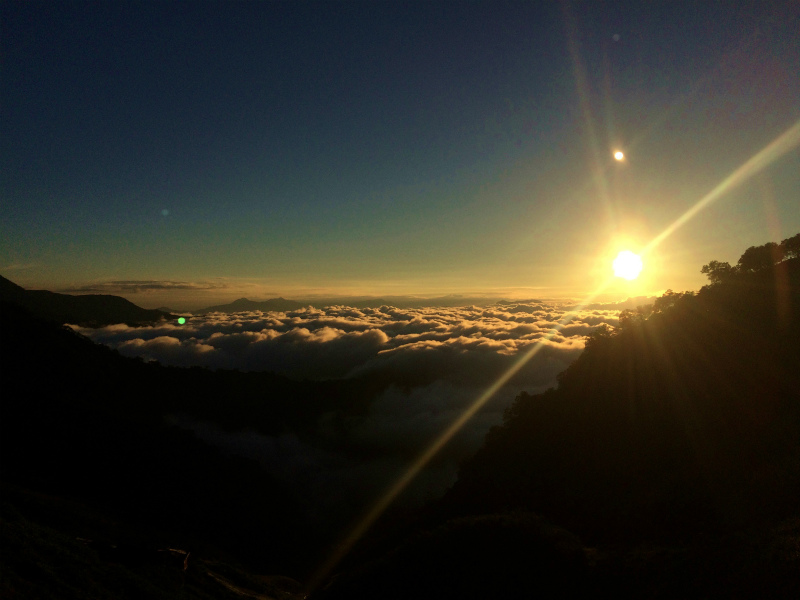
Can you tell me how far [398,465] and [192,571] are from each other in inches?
3580

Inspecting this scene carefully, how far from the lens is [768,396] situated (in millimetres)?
27219

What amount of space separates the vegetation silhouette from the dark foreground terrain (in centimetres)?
13

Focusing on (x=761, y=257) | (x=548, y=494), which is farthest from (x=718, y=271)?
(x=548, y=494)

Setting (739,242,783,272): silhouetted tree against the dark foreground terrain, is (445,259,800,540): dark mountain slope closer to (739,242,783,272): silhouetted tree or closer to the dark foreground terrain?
the dark foreground terrain


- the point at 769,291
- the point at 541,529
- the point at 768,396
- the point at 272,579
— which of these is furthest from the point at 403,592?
the point at 769,291

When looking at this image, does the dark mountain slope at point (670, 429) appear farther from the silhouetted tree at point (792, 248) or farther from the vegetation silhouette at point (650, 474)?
the silhouetted tree at point (792, 248)

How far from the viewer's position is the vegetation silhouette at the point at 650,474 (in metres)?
17.7

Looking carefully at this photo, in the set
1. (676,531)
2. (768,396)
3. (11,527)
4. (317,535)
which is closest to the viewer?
(11,527)

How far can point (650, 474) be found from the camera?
1043 inches

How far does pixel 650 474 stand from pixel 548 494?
7719mm

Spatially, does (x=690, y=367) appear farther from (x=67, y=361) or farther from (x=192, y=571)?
(x=67, y=361)

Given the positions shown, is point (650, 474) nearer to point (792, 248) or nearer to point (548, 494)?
point (548, 494)

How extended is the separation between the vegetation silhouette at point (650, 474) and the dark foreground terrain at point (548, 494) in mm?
126

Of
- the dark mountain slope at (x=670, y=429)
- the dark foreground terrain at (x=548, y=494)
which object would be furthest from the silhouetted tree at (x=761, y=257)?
the dark mountain slope at (x=670, y=429)
